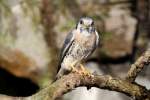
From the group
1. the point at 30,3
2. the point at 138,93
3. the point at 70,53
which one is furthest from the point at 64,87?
the point at 30,3

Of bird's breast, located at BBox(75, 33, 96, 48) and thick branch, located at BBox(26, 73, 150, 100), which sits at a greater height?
bird's breast, located at BBox(75, 33, 96, 48)

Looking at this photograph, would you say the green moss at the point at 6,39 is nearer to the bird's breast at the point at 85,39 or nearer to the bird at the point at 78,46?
the bird at the point at 78,46

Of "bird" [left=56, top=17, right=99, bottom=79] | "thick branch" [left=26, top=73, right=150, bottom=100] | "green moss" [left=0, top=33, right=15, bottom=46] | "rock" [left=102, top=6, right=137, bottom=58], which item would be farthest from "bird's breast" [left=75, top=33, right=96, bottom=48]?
"rock" [left=102, top=6, right=137, bottom=58]

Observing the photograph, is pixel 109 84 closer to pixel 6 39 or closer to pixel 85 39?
pixel 85 39

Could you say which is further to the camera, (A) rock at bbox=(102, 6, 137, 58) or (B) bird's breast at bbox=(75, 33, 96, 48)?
(A) rock at bbox=(102, 6, 137, 58)

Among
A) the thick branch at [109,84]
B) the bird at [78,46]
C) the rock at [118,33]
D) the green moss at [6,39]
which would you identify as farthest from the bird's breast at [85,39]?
the rock at [118,33]

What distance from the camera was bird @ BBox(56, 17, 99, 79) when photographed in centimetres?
404

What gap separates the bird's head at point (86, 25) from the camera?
12.7 feet

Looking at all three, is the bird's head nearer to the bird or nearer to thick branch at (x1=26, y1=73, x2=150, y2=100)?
the bird

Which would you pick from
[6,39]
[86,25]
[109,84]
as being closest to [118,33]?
[6,39]

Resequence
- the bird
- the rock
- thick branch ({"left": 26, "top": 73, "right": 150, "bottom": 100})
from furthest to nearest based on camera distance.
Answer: the rock
the bird
thick branch ({"left": 26, "top": 73, "right": 150, "bottom": 100})

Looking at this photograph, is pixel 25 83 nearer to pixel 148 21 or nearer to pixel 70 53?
pixel 148 21

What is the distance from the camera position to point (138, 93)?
3.15 m

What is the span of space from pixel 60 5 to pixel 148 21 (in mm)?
1318
